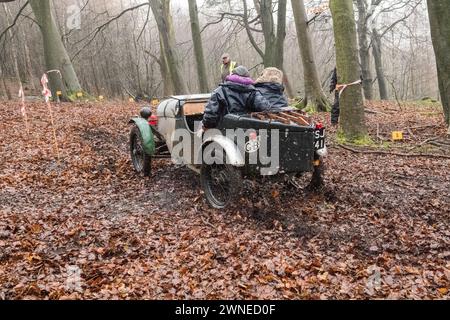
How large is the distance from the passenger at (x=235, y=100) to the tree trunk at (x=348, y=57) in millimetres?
3525

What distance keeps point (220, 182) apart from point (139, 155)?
106 inches

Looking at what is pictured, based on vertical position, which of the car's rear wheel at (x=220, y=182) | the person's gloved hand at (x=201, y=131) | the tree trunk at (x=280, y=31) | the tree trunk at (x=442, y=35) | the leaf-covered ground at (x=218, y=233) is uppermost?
the tree trunk at (x=280, y=31)

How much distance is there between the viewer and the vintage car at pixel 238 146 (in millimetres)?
5246

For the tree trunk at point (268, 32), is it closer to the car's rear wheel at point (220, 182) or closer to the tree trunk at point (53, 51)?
the tree trunk at point (53, 51)

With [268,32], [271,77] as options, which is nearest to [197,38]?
[268,32]

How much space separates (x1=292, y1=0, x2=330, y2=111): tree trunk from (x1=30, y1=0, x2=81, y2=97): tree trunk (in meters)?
8.63

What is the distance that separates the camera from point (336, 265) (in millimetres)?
4293

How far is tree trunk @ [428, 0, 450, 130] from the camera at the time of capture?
901 centimetres

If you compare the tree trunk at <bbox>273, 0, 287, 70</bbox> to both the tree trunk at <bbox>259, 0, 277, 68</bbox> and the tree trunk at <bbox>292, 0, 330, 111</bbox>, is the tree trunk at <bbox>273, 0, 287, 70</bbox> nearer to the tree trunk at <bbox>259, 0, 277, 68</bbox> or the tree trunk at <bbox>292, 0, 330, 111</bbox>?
the tree trunk at <bbox>259, 0, 277, 68</bbox>

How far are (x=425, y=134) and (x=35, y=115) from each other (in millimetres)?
10364

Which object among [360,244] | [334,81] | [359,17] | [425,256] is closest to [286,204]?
[360,244]

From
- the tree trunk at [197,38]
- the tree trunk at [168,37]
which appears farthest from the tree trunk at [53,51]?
the tree trunk at [197,38]

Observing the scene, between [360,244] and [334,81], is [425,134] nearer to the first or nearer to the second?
[334,81]

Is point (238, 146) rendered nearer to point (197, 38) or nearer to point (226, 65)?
point (226, 65)
